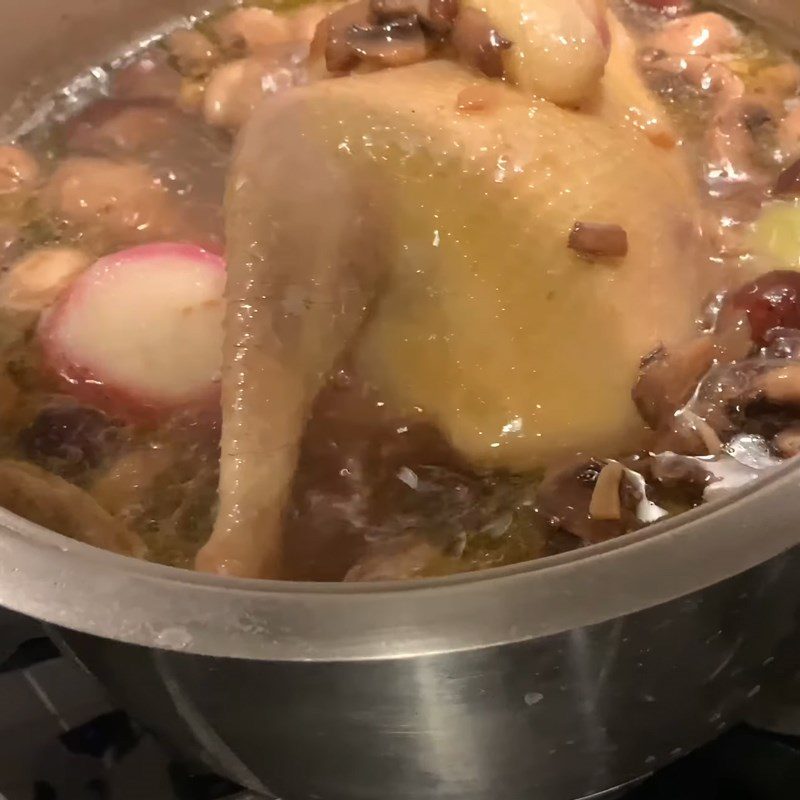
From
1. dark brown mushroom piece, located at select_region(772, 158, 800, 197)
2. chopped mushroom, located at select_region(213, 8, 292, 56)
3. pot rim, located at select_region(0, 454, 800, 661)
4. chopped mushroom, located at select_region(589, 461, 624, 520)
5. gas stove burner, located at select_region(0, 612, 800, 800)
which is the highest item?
pot rim, located at select_region(0, 454, 800, 661)

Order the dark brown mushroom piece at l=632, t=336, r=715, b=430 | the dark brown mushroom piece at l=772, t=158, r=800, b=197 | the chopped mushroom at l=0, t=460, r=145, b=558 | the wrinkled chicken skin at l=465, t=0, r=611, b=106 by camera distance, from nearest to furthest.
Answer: the chopped mushroom at l=0, t=460, r=145, b=558 < the dark brown mushroom piece at l=632, t=336, r=715, b=430 < the wrinkled chicken skin at l=465, t=0, r=611, b=106 < the dark brown mushroom piece at l=772, t=158, r=800, b=197

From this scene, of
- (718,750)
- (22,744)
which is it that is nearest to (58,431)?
(22,744)

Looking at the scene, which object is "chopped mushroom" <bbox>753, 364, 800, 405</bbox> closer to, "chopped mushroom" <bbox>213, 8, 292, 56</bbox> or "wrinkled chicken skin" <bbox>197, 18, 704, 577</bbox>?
"wrinkled chicken skin" <bbox>197, 18, 704, 577</bbox>

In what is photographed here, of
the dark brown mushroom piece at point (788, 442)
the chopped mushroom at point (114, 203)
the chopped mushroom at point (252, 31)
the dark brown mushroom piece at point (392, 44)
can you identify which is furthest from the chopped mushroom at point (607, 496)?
the chopped mushroom at point (252, 31)

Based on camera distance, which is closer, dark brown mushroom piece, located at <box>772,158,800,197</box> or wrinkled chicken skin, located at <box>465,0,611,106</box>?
wrinkled chicken skin, located at <box>465,0,611,106</box>

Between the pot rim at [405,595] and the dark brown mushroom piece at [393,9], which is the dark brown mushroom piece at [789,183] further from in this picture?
the pot rim at [405,595]

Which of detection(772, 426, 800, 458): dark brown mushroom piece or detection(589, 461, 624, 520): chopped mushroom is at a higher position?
detection(772, 426, 800, 458): dark brown mushroom piece

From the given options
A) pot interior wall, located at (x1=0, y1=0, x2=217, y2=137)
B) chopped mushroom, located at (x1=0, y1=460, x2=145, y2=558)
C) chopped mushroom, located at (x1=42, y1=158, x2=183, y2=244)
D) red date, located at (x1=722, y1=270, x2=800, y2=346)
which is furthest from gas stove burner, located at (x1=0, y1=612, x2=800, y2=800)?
pot interior wall, located at (x1=0, y1=0, x2=217, y2=137)

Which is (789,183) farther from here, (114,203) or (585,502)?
(114,203)
